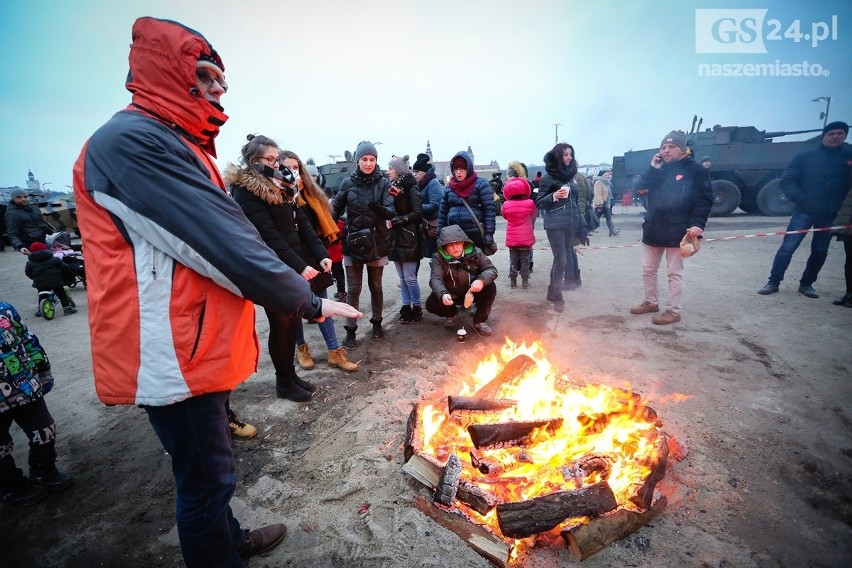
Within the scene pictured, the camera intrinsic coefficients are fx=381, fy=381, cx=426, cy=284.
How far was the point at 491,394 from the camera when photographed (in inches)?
117

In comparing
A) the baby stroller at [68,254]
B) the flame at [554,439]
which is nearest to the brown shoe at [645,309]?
the flame at [554,439]

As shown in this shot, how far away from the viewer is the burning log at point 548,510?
6.50 ft

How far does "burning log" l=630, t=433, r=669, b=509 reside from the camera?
6.83 feet

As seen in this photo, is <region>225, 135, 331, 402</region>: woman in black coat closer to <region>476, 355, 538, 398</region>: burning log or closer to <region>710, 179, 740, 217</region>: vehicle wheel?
<region>476, 355, 538, 398</region>: burning log

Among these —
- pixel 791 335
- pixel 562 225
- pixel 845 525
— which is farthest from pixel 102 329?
pixel 791 335

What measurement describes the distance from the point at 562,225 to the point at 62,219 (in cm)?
2174

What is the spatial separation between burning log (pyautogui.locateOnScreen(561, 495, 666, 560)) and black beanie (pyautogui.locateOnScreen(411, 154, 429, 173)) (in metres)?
5.78

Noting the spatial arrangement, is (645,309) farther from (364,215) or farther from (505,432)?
(364,215)

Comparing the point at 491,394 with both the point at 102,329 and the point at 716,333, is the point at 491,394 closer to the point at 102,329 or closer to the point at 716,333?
the point at 102,329

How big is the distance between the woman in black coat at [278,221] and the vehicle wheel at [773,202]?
1746cm

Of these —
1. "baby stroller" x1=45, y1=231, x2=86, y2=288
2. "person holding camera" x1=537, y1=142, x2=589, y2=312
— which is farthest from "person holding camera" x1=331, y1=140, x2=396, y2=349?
"baby stroller" x1=45, y1=231, x2=86, y2=288

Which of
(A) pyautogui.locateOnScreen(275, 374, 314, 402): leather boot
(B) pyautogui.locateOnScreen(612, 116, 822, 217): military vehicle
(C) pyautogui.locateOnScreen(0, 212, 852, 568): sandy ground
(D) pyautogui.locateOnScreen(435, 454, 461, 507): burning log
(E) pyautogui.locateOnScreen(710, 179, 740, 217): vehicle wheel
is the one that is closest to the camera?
(C) pyautogui.locateOnScreen(0, 212, 852, 568): sandy ground

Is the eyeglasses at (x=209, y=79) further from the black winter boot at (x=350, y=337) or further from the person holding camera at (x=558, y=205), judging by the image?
the person holding camera at (x=558, y=205)

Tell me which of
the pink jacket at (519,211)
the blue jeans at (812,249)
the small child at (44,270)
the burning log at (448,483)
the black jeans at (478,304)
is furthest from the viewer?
the small child at (44,270)
